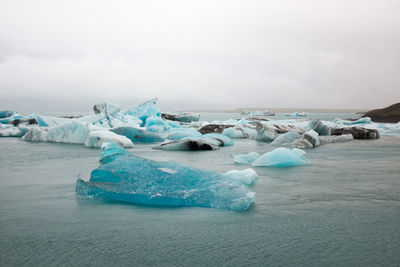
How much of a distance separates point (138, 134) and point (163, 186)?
7.53m

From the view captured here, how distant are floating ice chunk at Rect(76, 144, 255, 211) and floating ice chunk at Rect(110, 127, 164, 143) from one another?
22.9 feet

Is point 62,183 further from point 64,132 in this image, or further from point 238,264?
point 64,132

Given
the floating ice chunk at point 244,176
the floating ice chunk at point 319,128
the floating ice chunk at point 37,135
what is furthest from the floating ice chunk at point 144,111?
the floating ice chunk at point 244,176

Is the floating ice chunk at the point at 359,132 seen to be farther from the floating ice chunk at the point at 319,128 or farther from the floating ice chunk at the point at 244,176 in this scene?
the floating ice chunk at the point at 244,176

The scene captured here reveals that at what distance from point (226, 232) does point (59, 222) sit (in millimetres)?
1142

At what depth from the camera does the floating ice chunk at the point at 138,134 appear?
1016 cm

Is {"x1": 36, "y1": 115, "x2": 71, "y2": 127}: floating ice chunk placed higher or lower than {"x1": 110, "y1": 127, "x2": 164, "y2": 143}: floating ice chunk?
higher

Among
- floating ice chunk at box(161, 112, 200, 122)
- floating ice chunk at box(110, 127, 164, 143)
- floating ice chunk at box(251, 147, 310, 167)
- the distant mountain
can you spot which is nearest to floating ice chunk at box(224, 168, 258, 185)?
floating ice chunk at box(251, 147, 310, 167)

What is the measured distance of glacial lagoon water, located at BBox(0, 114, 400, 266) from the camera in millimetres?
1772

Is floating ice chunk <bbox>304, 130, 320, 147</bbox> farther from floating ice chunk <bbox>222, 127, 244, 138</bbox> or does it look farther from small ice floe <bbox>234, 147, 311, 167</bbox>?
floating ice chunk <bbox>222, 127, 244, 138</bbox>

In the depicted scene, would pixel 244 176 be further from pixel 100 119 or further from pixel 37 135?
pixel 100 119

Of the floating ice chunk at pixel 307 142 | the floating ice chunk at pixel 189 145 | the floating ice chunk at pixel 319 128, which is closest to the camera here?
the floating ice chunk at pixel 189 145

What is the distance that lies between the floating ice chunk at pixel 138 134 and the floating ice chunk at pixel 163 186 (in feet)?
22.9

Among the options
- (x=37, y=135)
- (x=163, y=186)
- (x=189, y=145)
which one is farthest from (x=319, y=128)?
(x=163, y=186)
